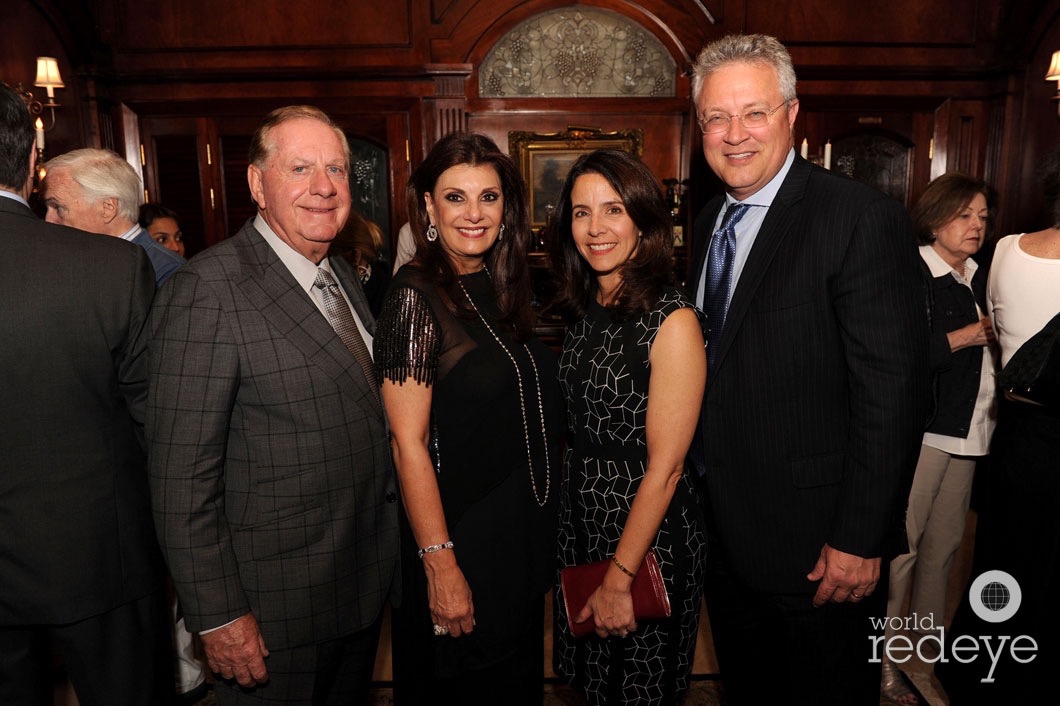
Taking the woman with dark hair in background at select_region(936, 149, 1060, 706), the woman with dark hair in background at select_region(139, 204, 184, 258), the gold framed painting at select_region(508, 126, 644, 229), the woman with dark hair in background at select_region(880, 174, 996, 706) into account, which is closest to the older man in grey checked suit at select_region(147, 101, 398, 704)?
the woman with dark hair in background at select_region(936, 149, 1060, 706)

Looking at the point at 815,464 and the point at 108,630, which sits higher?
the point at 815,464

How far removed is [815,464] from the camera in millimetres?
1723

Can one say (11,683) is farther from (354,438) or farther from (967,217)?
(967,217)

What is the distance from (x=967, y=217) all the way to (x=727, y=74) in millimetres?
1689

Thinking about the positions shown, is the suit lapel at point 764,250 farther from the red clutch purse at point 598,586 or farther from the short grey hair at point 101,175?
the short grey hair at point 101,175

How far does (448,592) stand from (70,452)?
1.00 metres

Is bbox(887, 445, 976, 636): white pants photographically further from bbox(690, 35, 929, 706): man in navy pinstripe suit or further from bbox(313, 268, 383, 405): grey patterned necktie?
bbox(313, 268, 383, 405): grey patterned necktie

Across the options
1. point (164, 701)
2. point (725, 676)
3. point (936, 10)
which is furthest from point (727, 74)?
point (936, 10)

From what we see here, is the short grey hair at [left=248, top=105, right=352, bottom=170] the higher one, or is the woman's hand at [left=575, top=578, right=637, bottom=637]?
the short grey hair at [left=248, top=105, right=352, bottom=170]

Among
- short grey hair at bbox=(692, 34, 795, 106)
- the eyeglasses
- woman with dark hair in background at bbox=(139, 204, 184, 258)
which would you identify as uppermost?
short grey hair at bbox=(692, 34, 795, 106)

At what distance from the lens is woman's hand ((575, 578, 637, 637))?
1.82m

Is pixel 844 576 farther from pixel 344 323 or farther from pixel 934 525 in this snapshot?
pixel 934 525

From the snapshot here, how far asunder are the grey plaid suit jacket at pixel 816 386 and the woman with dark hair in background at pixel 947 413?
4.20 feet

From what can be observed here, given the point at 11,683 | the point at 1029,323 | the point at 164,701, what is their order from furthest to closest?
1. the point at 1029,323
2. the point at 164,701
3. the point at 11,683
